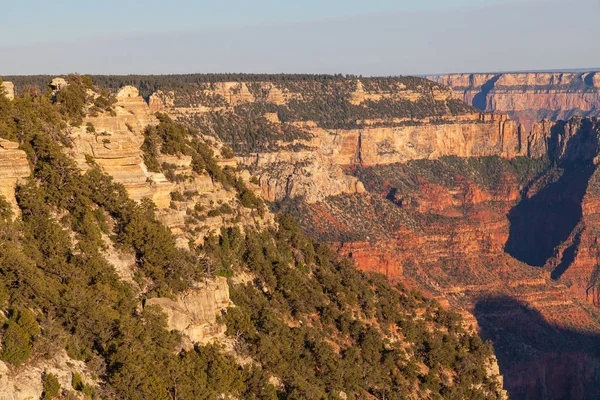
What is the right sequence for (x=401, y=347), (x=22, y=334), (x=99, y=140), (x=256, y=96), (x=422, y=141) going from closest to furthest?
(x=22, y=334), (x=99, y=140), (x=401, y=347), (x=256, y=96), (x=422, y=141)

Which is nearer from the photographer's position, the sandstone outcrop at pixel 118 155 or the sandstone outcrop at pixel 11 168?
the sandstone outcrop at pixel 11 168

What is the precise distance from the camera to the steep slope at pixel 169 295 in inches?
1596

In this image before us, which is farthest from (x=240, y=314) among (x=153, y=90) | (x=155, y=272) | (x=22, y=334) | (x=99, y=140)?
(x=153, y=90)

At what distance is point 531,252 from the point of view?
193 meters

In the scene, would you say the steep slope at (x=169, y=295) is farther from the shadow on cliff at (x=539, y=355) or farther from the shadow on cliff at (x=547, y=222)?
the shadow on cliff at (x=547, y=222)

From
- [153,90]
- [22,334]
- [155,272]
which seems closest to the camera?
[22,334]

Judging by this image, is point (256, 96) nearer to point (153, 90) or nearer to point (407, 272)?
Answer: point (153, 90)

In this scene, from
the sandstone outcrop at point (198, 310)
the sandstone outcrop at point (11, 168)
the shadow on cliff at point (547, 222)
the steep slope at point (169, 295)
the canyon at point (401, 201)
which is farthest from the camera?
the shadow on cliff at point (547, 222)

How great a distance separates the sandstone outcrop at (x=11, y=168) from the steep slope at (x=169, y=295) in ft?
1.60

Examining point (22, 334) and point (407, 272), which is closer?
point (22, 334)

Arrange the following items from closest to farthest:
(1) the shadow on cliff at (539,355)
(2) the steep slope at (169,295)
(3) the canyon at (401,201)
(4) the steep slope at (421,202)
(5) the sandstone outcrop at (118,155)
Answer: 1. (2) the steep slope at (169,295)
2. (5) the sandstone outcrop at (118,155)
3. (3) the canyon at (401,201)
4. (1) the shadow on cliff at (539,355)
5. (4) the steep slope at (421,202)

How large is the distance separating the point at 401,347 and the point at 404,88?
13820cm

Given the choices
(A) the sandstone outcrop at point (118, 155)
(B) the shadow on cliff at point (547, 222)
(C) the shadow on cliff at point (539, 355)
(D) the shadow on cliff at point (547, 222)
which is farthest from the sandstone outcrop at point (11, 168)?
(D) the shadow on cliff at point (547, 222)

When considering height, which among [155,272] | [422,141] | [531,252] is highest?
[155,272]
